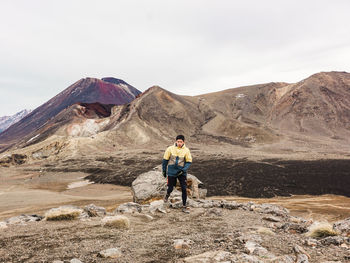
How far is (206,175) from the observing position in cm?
3475

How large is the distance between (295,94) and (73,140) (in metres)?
82.7

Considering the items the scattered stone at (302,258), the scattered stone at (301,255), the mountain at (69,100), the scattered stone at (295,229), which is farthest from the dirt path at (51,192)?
the mountain at (69,100)

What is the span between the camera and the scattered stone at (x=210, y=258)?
13.8 ft

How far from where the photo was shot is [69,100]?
162 m

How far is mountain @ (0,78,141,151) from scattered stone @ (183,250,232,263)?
5886 inches

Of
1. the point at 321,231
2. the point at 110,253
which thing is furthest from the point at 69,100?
the point at 321,231

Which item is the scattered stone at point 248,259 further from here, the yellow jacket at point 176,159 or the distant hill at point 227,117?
the distant hill at point 227,117

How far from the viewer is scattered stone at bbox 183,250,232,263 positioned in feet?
13.8

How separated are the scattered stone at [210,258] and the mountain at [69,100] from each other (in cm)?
14950

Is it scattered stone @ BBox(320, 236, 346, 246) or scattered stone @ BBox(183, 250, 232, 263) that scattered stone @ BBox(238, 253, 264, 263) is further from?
scattered stone @ BBox(320, 236, 346, 246)

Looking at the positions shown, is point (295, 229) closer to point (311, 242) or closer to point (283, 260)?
point (311, 242)

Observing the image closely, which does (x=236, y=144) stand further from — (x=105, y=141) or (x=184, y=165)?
(x=184, y=165)

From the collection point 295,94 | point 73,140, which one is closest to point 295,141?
point 295,94

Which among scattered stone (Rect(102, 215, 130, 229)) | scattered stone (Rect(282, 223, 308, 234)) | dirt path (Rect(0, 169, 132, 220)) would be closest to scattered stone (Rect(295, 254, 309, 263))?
scattered stone (Rect(282, 223, 308, 234))
